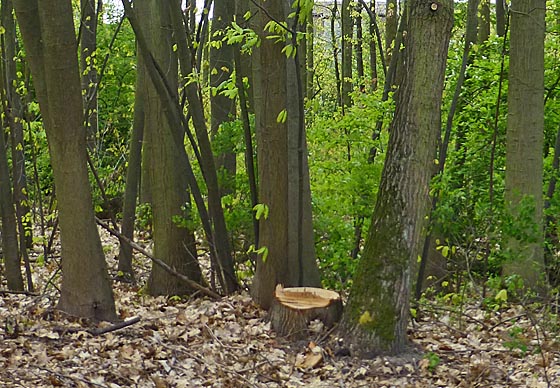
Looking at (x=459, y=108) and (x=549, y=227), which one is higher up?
(x=459, y=108)

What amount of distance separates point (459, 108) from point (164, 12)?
15.9 ft

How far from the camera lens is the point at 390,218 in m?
6.43

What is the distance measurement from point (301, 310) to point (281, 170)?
154 centimetres

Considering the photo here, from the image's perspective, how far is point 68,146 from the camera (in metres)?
6.83

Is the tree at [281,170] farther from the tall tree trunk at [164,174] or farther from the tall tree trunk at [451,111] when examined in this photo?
the tall tree trunk at [164,174]

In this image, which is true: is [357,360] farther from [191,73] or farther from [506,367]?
[191,73]

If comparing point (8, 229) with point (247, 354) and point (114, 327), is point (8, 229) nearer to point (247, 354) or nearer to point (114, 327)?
point (114, 327)

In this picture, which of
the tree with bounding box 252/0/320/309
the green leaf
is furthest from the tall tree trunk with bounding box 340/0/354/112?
the green leaf

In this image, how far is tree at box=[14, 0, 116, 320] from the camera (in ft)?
21.8

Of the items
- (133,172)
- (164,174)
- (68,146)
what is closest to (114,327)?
(68,146)

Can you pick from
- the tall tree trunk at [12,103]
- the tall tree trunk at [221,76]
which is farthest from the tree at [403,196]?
the tall tree trunk at [12,103]

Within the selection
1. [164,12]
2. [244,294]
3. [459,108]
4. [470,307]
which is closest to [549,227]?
[470,307]

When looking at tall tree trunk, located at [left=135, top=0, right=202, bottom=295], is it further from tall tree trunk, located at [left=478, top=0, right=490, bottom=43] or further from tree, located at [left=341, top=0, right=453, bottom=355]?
tall tree trunk, located at [left=478, top=0, right=490, bottom=43]

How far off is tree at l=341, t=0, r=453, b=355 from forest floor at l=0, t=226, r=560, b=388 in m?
0.30
